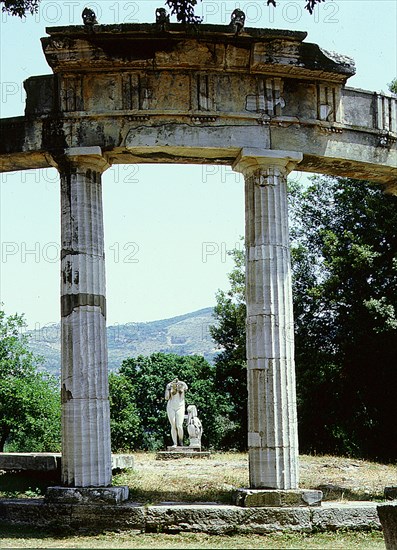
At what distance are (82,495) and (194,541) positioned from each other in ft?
8.00

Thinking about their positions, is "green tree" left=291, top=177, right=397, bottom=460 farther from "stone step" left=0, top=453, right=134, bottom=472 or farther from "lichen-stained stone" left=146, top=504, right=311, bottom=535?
"lichen-stained stone" left=146, top=504, right=311, bottom=535

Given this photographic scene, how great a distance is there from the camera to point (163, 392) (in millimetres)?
60719

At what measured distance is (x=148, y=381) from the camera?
61.4 meters

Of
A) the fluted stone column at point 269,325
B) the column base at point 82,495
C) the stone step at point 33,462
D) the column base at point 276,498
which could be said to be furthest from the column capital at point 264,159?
the stone step at point 33,462

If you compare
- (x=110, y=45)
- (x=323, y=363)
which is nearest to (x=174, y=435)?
(x=323, y=363)

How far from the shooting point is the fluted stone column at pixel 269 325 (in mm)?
16953

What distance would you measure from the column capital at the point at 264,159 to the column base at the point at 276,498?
21.9 feet

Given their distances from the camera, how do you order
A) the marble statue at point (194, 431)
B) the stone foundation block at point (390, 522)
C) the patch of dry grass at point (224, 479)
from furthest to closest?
1. the marble statue at point (194, 431)
2. the patch of dry grass at point (224, 479)
3. the stone foundation block at point (390, 522)

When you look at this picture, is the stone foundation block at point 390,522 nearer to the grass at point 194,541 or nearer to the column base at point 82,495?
the grass at point 194,541

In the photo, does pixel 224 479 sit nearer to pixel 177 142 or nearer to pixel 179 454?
pixel 177 142

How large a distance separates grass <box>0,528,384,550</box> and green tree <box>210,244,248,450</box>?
30050 millimetres

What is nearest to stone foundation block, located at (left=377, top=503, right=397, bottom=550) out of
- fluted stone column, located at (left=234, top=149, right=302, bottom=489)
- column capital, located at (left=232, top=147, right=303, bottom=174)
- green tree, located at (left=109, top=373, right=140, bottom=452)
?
fluted stone column, located at (left=234, top=149, right=302, bottom=489)

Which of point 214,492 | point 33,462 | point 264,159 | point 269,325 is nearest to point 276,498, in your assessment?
point 214,492

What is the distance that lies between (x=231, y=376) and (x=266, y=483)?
108ft
